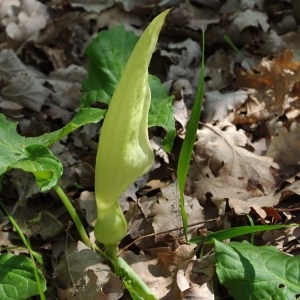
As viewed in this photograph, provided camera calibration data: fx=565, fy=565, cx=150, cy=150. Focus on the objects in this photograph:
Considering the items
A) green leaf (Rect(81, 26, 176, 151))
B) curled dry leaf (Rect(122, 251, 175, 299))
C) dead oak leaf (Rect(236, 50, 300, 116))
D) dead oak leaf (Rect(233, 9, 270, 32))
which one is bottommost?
curled dry leaf (Rect(122, 251, 175, 299))

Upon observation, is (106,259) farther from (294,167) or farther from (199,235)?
(294,167)

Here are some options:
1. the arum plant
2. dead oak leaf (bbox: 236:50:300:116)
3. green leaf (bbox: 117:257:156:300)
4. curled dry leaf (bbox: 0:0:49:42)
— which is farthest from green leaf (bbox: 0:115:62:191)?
curled dry leaf (bbox: 0:0:49:42)

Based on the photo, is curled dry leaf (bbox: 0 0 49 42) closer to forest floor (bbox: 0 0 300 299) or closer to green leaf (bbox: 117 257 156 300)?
forest floor (bbox: 0 0 300 299)

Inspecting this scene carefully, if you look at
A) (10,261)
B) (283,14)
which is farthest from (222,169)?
(283,14)

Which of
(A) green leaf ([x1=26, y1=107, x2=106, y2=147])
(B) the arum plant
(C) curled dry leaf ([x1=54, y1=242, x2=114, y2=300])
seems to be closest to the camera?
(B) the arum plant

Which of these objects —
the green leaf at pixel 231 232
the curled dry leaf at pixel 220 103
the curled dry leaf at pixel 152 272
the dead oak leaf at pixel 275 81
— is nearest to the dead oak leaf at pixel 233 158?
the curled dry leaf at pixel 220 103

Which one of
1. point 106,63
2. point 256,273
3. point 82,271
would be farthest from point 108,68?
point 256,273
